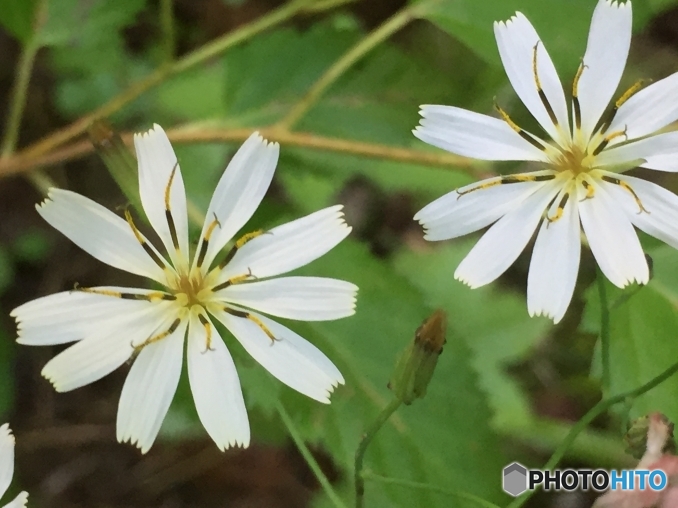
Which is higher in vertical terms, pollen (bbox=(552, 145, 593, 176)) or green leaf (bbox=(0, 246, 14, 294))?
green leaf (bbox=(0, 246, 14, 294))

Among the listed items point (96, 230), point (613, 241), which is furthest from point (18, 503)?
point (613, 241)

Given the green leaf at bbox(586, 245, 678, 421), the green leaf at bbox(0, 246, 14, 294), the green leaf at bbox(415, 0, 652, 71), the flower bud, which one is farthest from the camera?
the green leaf at bbox(0, 246, 14, 294)

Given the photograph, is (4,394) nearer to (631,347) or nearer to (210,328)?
(210,328)

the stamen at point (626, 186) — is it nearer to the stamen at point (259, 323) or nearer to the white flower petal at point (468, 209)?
the white flower petal at point (468, 209)

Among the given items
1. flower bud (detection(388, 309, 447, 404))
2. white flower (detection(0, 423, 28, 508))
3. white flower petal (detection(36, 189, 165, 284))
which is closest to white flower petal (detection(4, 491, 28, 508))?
white flower (detection(0, 423, 28, 508))

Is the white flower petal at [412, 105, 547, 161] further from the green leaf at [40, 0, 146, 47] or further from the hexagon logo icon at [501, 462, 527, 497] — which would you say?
the green leaf at [40, 0, 146, 47]

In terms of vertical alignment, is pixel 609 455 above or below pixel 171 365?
above

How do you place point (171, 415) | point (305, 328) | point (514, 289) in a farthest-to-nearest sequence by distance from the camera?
point (514, 289) → point (171, 415) → point (305, 328)

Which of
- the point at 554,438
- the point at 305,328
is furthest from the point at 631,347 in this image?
the point at 554,438
